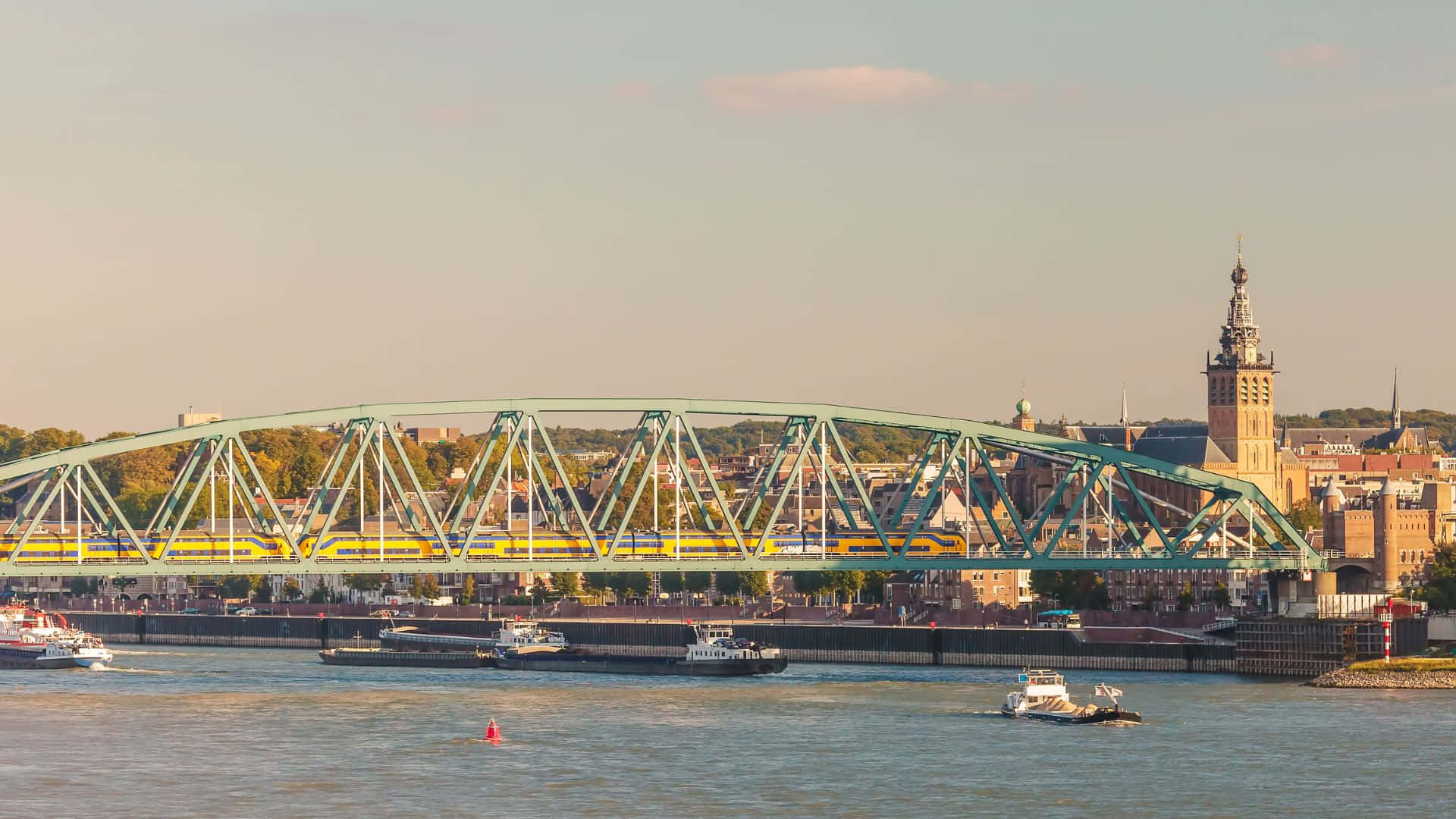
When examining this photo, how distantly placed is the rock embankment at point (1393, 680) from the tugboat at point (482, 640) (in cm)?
4286

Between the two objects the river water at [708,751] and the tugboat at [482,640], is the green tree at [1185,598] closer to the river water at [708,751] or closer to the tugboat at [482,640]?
the tugboat at [482,640]

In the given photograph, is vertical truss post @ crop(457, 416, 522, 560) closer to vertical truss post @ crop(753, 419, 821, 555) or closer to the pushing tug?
vertical truss post @ crop(753, 419, 821, 555)

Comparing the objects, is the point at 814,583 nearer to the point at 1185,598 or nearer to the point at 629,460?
the point at 1185,598

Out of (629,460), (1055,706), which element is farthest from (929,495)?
(1055,706)

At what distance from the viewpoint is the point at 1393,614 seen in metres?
123

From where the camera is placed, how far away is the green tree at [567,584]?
18762 centimetres

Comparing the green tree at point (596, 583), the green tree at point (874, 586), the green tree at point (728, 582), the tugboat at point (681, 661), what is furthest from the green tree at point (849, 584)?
the tugboat at point (681, 661)

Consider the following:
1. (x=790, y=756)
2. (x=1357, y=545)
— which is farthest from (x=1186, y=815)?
(x=1357, y=545)

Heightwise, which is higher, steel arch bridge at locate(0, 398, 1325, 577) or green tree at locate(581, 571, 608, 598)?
steel arch bridge at locate(0, 398, 1325, 577)

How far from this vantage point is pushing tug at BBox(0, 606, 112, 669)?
134 metres

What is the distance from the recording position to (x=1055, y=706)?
100625mm

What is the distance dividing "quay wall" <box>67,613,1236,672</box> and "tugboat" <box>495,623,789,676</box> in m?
4.48

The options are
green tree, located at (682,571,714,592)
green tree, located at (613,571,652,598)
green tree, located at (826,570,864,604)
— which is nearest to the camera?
green tree, located at (826,570,864,604)

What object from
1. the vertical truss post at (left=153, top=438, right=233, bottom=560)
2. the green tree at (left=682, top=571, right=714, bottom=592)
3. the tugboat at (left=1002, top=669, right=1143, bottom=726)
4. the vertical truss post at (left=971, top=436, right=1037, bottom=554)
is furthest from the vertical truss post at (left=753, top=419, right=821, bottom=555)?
the green tree at (left=682, top=571, right=714, bottom=592)
